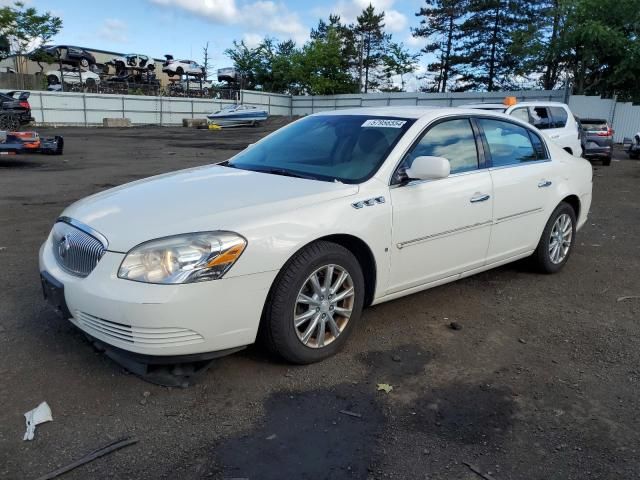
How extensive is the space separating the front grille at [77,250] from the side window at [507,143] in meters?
3.10

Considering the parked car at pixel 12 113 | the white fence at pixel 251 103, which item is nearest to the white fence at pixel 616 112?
the white fence at pixel 251 103

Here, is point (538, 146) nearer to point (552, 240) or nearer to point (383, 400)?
→ point (552, 240)

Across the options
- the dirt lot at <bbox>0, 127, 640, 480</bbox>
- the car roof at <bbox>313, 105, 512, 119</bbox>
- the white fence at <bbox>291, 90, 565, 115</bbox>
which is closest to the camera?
the dirt lot at <bbox>0, 127, 640, 480</bbox>

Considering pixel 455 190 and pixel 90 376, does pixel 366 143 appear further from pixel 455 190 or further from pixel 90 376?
pixel 90 376

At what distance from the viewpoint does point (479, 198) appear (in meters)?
4.31

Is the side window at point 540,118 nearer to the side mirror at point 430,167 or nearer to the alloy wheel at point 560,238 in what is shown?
the alloy wheel at point 560,238

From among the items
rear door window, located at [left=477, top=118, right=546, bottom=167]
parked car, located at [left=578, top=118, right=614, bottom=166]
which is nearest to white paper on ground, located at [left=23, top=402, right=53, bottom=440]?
rear door window, located at [left=477, top=118, right=546, bottom=167]

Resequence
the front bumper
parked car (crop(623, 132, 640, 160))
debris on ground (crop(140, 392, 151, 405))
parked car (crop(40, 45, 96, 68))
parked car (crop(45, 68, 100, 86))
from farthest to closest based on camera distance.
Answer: parked car (crop(40, 45, 96, 68)), parked car (crop(45, 68, 100, 86)), parked car (crop(623, 132, 640, 160)), debris on ground (crop(140, 392, 151, 405)), the front bumper

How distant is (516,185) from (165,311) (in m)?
3.14

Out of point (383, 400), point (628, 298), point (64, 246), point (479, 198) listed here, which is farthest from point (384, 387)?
point (628, 298)

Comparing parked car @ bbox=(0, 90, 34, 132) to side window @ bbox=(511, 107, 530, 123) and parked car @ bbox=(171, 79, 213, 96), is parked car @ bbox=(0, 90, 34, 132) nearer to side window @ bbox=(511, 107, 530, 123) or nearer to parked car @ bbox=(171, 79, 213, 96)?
side window @ bbox=(511, 107, 530, 123)

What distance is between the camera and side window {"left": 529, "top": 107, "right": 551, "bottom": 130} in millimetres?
11484

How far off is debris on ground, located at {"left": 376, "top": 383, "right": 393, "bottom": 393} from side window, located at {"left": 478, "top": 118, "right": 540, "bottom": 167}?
2205 mm

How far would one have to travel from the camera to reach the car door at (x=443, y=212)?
3.82m
